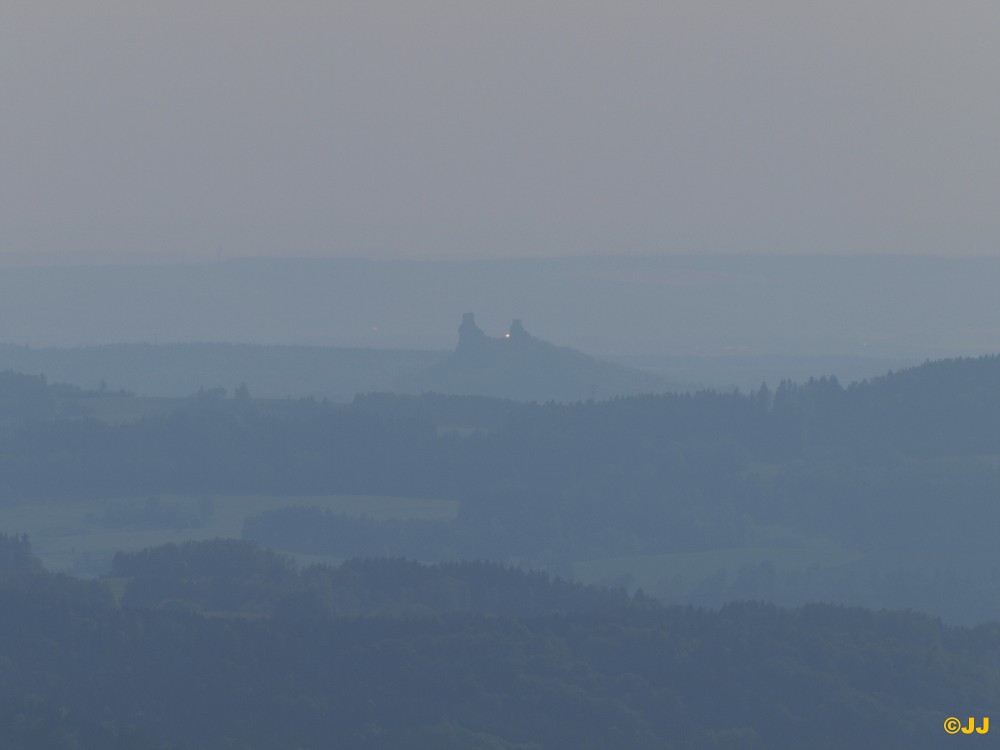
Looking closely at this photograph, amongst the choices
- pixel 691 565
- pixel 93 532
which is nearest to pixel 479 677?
pixel 691 565

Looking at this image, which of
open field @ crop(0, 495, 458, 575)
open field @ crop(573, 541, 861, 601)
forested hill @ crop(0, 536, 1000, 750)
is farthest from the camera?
open field @ crop(0, 495, 458, 575)

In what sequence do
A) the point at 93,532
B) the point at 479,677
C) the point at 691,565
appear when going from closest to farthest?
the point at 479,677 < the point at 691,565 < the point at 93,532

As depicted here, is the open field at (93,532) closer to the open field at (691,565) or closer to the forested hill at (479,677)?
the open field at (691,565)

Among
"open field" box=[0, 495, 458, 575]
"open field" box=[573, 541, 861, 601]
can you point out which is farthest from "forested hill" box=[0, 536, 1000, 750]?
"open field" box=[0, 495, 458, 575]

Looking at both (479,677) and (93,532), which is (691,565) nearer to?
(93,532)

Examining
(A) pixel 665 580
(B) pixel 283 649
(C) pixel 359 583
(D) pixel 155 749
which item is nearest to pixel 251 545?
(C) pixel 359 583

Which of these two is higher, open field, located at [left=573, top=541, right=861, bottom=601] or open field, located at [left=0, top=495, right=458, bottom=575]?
open field, located at [left=0, top=495, right=458, bottom=575]

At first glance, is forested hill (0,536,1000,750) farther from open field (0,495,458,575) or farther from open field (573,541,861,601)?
open field (0,495,458,575)

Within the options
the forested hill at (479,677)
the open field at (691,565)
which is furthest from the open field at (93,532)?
the forested hill at (479,677)
